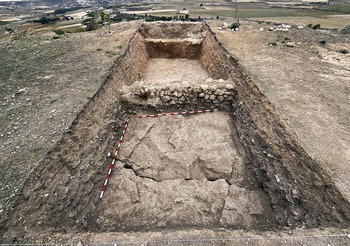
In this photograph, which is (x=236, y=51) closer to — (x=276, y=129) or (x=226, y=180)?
(x=276, y=129)

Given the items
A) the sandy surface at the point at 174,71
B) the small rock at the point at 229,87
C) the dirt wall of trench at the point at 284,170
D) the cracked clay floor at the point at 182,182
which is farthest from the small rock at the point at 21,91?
the dirt wall of trench at the point at 284,170

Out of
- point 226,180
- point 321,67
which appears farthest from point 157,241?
point 321,67

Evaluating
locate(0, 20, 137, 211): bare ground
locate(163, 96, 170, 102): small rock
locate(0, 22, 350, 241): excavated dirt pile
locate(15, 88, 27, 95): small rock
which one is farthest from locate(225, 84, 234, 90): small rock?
locate(15, 88, 27, 95): small rock

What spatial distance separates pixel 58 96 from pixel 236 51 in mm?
8322

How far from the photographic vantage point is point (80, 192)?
13.8 ft

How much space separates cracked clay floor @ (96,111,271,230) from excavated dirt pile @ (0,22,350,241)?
0.03 metres

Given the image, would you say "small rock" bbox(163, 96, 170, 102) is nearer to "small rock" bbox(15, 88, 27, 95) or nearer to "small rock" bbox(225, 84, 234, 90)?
"small rock" bbox(225, 84, 234, 90)

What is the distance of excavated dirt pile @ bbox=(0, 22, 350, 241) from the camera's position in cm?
355

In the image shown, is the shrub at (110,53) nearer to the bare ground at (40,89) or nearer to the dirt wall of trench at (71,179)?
the bare ground at (40,89)

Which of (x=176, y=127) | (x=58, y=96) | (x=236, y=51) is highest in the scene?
(x=236, y=51)

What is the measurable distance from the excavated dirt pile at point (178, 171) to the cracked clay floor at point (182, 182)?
A: 0.03m

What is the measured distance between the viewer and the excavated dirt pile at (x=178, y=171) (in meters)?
3.55

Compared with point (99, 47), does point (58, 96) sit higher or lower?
lower

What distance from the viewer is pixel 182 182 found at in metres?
5.04
